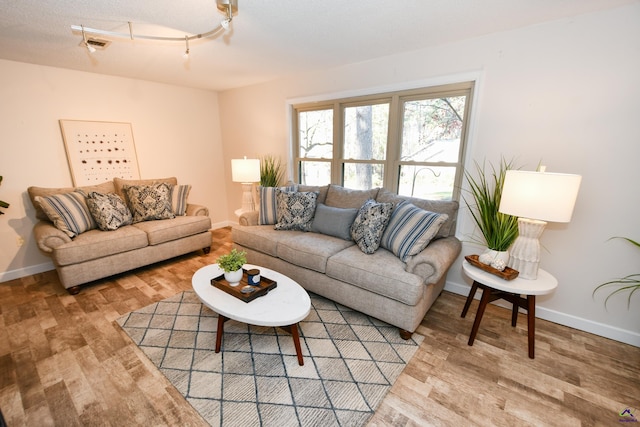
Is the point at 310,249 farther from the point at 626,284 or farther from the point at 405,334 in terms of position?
the point at 626,284

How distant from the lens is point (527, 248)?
1.93 m

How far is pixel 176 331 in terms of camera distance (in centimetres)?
212

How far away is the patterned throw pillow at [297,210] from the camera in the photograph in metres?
2.96

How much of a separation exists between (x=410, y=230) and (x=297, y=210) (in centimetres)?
126

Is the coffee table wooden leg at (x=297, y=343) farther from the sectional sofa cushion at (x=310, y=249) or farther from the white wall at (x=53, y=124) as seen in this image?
the white wall at (x=53, y=124)

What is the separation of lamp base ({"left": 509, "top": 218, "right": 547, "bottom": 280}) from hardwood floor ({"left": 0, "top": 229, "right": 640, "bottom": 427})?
0.57 m

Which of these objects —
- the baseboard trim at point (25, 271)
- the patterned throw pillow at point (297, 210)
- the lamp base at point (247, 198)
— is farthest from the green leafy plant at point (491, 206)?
the baseboard trim at point (25, 271)

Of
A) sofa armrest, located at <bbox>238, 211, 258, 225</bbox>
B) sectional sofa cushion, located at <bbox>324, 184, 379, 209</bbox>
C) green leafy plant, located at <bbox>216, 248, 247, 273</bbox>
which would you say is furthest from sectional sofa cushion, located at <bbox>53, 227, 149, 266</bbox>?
sectional sofa cushion, located at <bbox>324, 184, 379, 209</bbox>

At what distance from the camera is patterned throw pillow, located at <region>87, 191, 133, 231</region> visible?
9.71 feet

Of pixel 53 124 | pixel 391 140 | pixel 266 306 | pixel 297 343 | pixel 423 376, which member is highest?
pixel 53 124

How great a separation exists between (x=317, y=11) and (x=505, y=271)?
7.44 ft

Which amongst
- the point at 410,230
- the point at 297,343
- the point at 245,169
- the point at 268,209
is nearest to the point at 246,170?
the point at 245,169

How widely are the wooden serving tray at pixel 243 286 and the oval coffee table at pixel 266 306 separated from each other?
0.03m

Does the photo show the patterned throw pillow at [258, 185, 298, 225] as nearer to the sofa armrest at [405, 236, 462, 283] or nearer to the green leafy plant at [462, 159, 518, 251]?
the sofa armrest at [405, 236, 462, 283]
